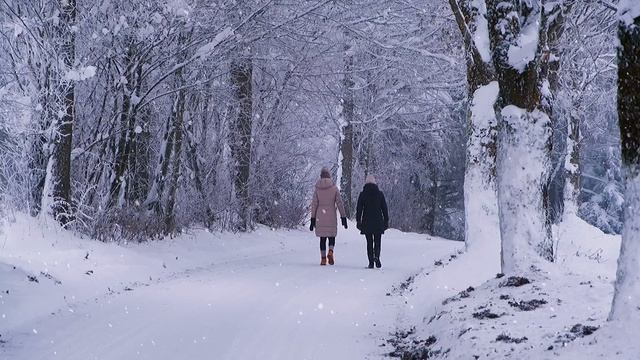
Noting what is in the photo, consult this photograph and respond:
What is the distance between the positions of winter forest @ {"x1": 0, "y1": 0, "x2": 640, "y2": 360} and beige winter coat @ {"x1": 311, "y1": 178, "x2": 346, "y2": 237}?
2.6 inches

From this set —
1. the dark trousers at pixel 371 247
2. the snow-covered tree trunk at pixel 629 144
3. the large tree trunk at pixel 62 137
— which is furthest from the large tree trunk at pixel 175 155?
the snow-covered tree trunk at pixel 629 144

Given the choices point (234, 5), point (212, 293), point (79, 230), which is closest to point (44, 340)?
point (212, 293)

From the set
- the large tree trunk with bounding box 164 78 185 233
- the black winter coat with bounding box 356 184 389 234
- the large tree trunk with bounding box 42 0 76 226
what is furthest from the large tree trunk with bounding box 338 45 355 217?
the large tree trunk with bounding box 42 0 76 226

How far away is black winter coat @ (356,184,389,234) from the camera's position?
620 inches

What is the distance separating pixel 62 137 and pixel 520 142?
8.77 metres

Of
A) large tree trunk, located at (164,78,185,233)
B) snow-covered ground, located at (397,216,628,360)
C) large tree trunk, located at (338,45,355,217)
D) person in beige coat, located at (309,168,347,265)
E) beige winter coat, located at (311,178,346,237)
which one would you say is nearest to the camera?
snow-covered ground, located at (397,216,628,360)

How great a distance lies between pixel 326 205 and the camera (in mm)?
16625

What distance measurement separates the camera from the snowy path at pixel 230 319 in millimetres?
7160

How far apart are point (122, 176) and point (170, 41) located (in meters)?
3.17

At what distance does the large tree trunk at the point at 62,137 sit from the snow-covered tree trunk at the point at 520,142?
789cm

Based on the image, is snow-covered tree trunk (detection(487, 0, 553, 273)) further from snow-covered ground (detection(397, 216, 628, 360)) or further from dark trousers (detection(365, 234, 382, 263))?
dark trousers (detection(365, 234, 382, 263))

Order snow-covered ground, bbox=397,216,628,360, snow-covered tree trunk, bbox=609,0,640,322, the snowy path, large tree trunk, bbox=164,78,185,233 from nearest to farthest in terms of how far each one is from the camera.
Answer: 1. snow-covered ground, bbox=397,216,628,360
2. snow-covered tree trunk, bbox=609,0,640,322
3. the snowy path
4. large tree trunk, bbox=164,78,185,233

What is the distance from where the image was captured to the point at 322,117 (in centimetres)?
3288

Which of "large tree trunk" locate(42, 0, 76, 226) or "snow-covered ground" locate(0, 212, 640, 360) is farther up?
"large tree trunk" locate(42, 0, 76, 226)
